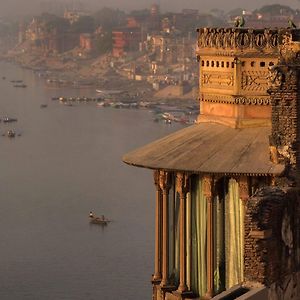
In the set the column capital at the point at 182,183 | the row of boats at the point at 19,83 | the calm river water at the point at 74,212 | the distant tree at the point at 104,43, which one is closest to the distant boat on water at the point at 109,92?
the row of boats at the point at 19,83

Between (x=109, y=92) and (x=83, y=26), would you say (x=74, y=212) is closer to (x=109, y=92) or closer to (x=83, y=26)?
(x=109, y=92)

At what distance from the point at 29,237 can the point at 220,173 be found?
12988 millimetres

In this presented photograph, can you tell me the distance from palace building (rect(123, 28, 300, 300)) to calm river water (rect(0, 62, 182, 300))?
27.7 ft

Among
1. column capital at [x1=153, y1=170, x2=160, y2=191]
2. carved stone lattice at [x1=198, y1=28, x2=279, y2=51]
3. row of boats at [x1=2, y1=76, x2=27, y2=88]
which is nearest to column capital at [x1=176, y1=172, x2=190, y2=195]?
column capital at [x1=153, y1=170, x2=160, y2=191]

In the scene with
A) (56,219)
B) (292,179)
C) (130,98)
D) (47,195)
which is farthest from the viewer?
(130,98)

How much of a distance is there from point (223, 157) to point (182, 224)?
9.1 inches

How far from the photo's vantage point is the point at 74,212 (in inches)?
701

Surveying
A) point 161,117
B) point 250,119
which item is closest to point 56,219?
point 250,119

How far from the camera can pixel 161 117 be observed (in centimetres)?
3519

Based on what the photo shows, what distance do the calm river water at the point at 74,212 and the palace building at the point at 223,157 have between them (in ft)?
27.7

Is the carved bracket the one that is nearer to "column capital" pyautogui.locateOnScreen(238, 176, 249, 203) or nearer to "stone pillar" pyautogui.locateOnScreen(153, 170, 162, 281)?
"stone pillar" pyautogui.locateOnScreen(153, 170, 162, 281)

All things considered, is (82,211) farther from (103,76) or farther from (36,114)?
(103,76)

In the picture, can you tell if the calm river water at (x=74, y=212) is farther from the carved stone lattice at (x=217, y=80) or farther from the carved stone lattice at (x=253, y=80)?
the carved stone lattice at (x=253, y=80)

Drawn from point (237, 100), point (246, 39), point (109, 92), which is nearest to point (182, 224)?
point (237, 100)
